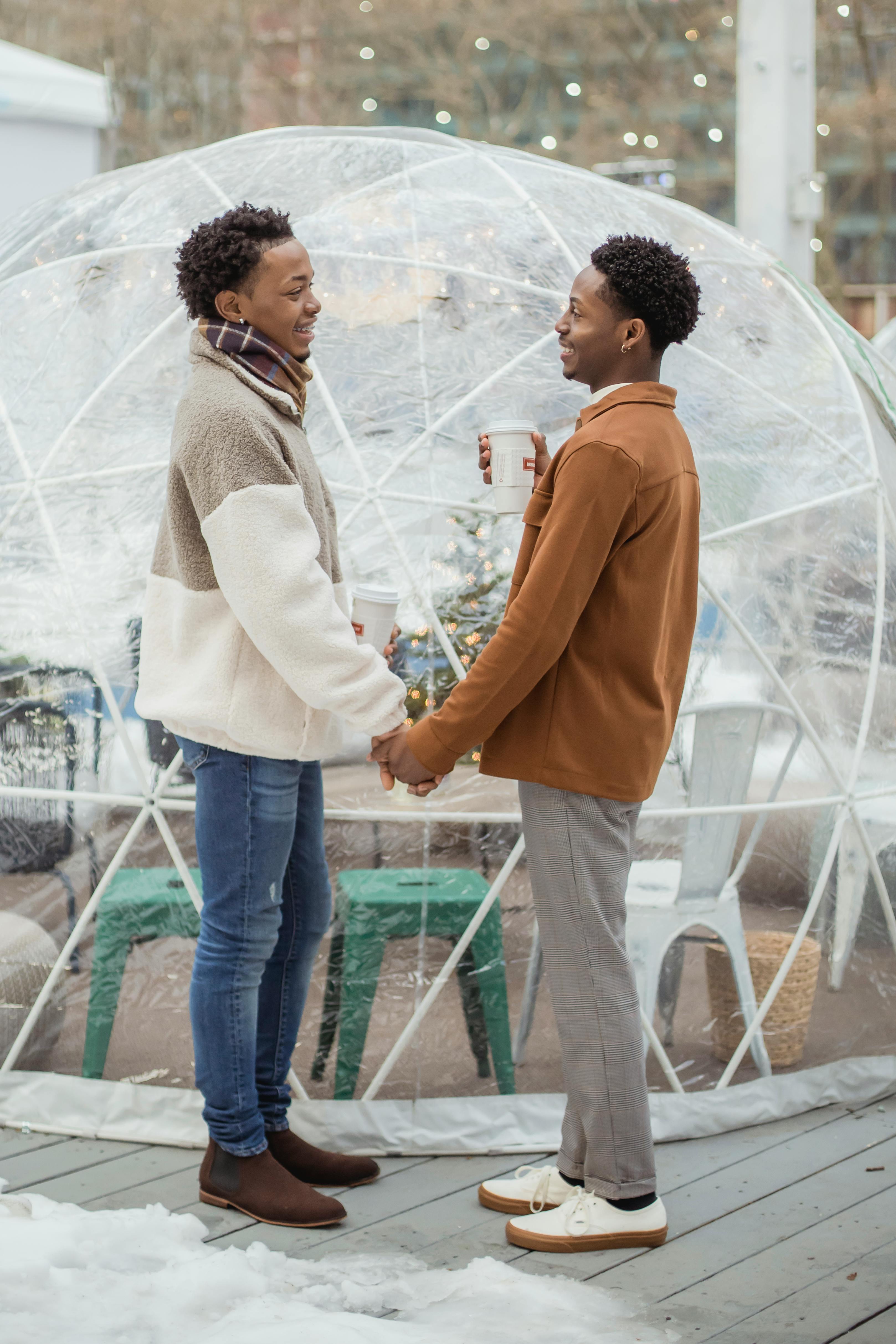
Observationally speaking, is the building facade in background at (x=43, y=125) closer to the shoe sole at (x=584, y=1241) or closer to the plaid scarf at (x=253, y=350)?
the plaid scarf at (x=253, y=350)

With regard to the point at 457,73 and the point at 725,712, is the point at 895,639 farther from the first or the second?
the point at 457,73

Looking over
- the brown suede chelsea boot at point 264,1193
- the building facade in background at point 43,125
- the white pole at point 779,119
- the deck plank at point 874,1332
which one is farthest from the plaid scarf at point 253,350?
the building facade in background at point 43,125

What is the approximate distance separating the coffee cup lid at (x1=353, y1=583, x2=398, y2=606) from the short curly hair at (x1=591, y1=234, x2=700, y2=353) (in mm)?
621

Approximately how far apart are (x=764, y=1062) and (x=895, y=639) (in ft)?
3.54

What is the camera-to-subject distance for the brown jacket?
2.17 metres

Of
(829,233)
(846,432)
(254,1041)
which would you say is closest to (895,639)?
(846,432)

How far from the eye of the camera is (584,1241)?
7.66 feet

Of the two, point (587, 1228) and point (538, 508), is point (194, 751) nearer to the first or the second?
point (538, 508)

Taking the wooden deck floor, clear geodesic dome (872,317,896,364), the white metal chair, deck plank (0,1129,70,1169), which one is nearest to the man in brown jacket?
the wooden deck floor

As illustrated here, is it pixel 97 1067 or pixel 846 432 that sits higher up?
pixel 846 432

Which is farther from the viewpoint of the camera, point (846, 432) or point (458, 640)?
point (846, 432)

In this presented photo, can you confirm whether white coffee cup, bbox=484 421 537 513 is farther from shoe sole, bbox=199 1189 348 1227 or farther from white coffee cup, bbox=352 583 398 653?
shoe sole, bbox=199 1189 348 1227

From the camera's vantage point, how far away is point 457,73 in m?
15.7

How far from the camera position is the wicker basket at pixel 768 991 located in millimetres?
3012
